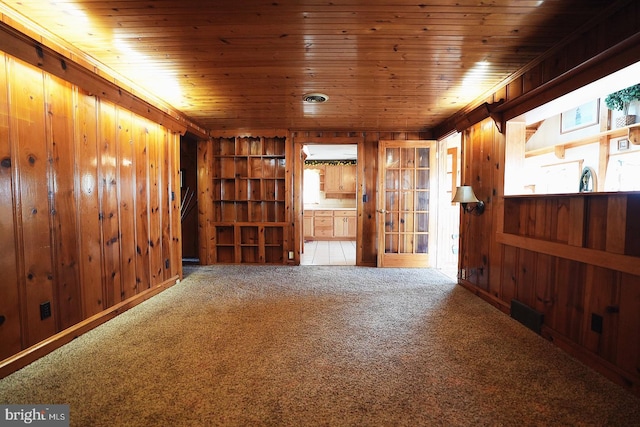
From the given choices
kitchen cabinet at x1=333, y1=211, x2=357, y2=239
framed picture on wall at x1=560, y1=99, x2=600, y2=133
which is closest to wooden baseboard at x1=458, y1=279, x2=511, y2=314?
framed picture on wall at x1=560, y1=99, x2=600, y2=133

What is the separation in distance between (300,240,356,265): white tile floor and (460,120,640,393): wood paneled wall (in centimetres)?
240

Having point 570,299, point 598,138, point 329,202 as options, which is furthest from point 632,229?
point 329,202

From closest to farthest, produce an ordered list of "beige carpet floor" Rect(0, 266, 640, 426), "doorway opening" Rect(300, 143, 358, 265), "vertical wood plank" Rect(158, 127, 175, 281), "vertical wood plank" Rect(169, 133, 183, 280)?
"beige carpet floor" Rect(0, 266, 640, 426), "vertical wood plank" Rect(158, 127, 175, 281), "vertical wood plank" Rect(169, 133, 183, 280), "doorway opening" Rect(300, 143, 358, 265)

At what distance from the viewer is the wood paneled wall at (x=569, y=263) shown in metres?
1.60

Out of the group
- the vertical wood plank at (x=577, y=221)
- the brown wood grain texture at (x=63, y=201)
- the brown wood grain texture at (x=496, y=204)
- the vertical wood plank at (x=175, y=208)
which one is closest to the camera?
the vertical wood plank at (x=577, y=221)

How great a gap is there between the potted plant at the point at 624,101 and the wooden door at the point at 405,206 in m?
2.02

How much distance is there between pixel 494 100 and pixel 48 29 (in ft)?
12.5

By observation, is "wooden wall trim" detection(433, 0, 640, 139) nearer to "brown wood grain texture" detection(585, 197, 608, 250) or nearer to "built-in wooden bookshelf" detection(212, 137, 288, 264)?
"brown wood grain texture" detection(585, 197, 608, 250)

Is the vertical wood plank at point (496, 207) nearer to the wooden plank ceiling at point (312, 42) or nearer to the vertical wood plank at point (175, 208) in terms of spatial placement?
the wooden plank ceiling at point (312, 42)

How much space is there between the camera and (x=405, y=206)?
4.52 metres

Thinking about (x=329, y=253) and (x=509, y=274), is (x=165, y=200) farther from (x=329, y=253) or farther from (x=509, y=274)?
(x=509, y=274)

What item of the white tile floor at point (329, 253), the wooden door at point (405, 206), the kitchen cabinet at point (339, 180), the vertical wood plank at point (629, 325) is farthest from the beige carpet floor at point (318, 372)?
the kitchen cabinet at point (339, 180)

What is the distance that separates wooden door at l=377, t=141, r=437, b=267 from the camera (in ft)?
14.5

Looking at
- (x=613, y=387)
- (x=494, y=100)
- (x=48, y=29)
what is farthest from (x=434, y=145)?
(x=48, y=29)
